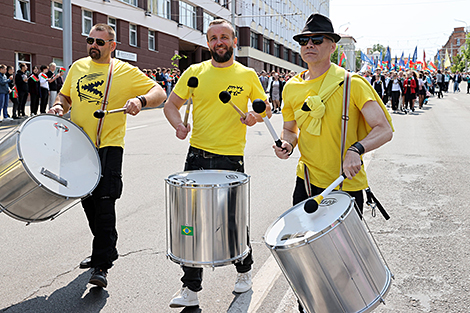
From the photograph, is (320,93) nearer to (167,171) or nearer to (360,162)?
(360,162)

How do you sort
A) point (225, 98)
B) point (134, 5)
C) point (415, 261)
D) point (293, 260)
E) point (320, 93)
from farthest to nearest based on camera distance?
point (134, 5), point (415, 261), point (225, 98), point (320, 93), point (293, 260)

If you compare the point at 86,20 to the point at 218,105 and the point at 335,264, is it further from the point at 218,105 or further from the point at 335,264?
the point at 335,264

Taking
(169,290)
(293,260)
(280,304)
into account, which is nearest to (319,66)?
(293,260)

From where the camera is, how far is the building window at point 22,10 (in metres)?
23.2

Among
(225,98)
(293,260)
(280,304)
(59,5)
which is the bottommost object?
(280,304)

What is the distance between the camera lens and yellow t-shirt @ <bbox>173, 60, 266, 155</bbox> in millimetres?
3672

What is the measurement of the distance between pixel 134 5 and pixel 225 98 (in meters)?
31.5

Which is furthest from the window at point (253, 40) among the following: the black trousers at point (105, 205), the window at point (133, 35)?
the black trousers at point (105, 205)

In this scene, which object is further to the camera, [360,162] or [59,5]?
[59,5]

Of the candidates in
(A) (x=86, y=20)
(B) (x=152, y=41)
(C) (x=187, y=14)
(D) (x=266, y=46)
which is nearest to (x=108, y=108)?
(A) (x=86, y=20)

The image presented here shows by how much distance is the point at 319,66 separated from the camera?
304cm

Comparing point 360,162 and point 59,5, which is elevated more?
point 59,5

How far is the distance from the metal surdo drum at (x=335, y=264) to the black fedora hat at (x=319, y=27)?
1.13 meters

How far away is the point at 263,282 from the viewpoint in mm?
3873
